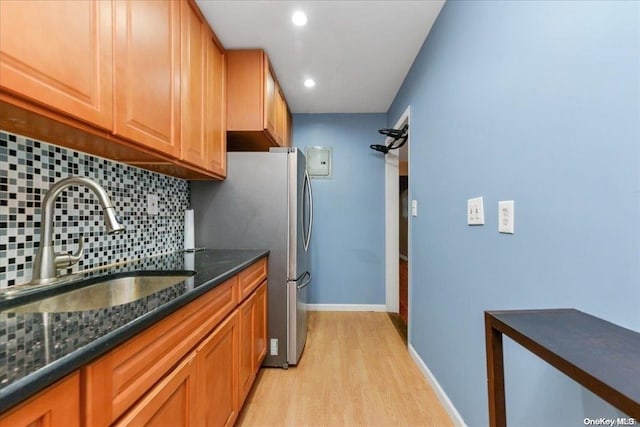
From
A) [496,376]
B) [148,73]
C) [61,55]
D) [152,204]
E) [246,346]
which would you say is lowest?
[246,346]

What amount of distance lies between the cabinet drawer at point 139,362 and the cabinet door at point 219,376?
0.35 feet

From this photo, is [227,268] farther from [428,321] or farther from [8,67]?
[428,321]

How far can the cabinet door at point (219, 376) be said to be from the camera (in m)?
1.07

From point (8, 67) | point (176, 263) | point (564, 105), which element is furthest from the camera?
point (176, 263)

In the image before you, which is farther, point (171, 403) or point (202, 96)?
point (202, 96)

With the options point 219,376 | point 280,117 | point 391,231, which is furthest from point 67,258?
point 391,231

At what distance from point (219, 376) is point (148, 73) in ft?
4.45

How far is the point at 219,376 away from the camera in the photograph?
48.4 inches

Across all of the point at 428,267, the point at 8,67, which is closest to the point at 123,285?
the point at 8,67

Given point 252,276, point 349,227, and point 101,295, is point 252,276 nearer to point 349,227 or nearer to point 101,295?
point 101,295

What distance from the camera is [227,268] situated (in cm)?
137

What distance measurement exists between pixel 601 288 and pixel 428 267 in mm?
1238

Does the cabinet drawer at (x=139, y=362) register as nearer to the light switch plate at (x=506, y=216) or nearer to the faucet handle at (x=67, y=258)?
the faucet handle at (x=67, y=258)

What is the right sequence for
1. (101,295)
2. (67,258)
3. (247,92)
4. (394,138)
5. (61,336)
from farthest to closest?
(394,138)
(247,92)
(101,295)
(67,258)
(61,336)
